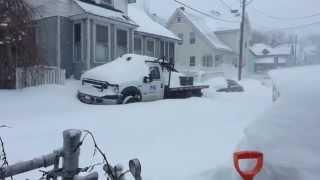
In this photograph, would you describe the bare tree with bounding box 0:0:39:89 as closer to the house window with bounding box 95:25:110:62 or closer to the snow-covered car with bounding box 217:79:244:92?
the house window with bounding box 95:25:110:62

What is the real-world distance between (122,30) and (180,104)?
9423mm

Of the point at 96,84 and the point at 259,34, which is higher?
the point at 259,34

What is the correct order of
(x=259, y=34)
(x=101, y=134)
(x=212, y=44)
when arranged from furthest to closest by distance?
(x=259, y=34) < (x=212, y=44) < (x=101, y=134)

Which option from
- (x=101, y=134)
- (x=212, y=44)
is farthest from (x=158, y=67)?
(x=212, y=44)

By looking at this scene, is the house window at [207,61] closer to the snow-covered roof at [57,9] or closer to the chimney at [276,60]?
the snow-covered roof at [57,9]

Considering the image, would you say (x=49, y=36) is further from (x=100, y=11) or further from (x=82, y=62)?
(x=100, y=11)

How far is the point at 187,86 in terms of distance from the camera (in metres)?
16.9

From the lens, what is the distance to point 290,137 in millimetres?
3145

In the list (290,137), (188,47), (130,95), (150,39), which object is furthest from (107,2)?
(188,47)

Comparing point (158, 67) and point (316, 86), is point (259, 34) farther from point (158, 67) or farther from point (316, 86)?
point (316, 86)

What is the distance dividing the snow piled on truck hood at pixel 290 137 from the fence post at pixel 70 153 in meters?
1.69

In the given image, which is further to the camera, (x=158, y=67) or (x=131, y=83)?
(x=158, y=67)

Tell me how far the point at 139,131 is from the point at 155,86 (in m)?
7.28

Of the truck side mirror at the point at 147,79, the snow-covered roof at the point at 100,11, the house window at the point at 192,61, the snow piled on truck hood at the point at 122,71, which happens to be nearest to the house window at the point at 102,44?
the snow-covered roof at the point at 100,11
